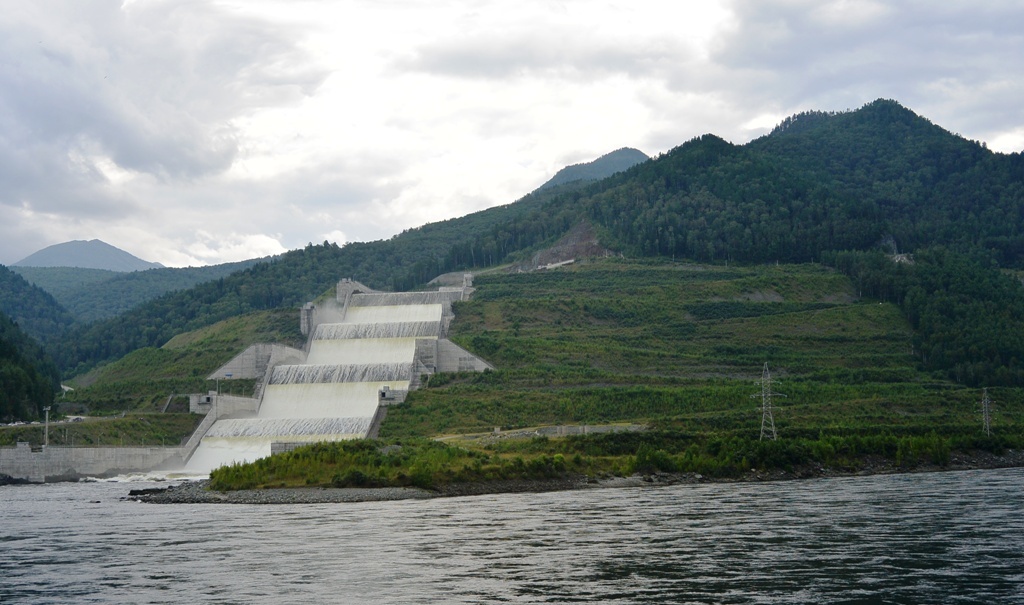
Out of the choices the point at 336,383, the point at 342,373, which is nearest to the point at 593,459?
the point at 336,383

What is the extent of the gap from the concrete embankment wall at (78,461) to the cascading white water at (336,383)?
2.45 metres

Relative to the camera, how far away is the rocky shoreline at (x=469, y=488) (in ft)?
205

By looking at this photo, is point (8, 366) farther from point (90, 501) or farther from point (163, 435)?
point (90, 501)

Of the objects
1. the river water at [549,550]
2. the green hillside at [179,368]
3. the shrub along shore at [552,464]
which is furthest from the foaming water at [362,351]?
the river water at [549,550]

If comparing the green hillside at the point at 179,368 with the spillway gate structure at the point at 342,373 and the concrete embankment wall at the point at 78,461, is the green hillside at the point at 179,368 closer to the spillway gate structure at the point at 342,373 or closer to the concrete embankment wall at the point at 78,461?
the spillway gate structure at the point at 342,373

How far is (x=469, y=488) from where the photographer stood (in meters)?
64.6

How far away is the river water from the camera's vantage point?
32.6m

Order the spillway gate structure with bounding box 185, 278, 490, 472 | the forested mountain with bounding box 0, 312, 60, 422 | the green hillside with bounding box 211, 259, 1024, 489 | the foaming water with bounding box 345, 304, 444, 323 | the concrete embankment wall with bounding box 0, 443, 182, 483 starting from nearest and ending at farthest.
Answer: the green hillside with bounding box 211, 259, 1024, 489
the concrete embankment wall with bounding box 0, 443, 182, 483
the spillway gate structure with bounding box 185, 278, 490, 472
the forested mountain with bounding box 0, 312, 60, 422
the foaming water with bounding box 345, 304, 444, 323

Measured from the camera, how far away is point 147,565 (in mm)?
38938

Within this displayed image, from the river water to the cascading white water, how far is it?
32.8 meters

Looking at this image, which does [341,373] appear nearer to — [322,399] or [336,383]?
[336,383]

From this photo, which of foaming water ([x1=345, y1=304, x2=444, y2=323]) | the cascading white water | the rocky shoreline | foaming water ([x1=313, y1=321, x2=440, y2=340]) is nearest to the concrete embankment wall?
the cascading white water

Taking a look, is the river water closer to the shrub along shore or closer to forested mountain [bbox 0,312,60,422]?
the shrub along shore

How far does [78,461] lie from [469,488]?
38201mm
